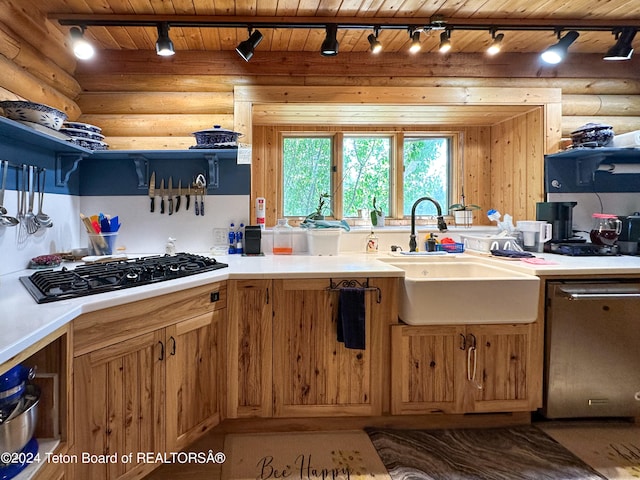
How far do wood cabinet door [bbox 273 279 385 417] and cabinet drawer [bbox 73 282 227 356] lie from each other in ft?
1.15

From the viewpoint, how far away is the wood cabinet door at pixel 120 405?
1264 millimetres

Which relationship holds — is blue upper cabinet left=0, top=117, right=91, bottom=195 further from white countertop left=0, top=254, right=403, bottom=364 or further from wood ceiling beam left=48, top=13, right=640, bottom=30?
wood ceiling beam left=48, top=13, right=640, bottom=30

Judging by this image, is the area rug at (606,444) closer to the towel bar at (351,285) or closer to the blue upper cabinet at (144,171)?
the towel bar at (351,285)

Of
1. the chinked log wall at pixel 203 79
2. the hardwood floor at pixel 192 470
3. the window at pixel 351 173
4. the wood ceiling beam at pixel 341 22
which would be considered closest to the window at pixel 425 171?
the window at pixel 351 173

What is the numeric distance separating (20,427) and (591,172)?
3443mm

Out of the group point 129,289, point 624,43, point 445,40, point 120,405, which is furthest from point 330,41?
point 120,405

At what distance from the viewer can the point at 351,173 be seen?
3043 millimetres

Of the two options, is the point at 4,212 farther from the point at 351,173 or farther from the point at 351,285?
the point at 351,173

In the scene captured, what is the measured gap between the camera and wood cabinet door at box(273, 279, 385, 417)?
6.07ft

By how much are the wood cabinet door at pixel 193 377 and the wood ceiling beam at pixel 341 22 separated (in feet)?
5.69

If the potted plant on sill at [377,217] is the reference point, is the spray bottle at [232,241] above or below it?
below

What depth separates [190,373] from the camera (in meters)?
1.65

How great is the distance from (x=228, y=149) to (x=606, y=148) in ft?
8.21

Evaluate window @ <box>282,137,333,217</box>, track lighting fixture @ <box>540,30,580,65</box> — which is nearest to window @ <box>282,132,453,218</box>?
window @ <box>282,137,333,217</box>
